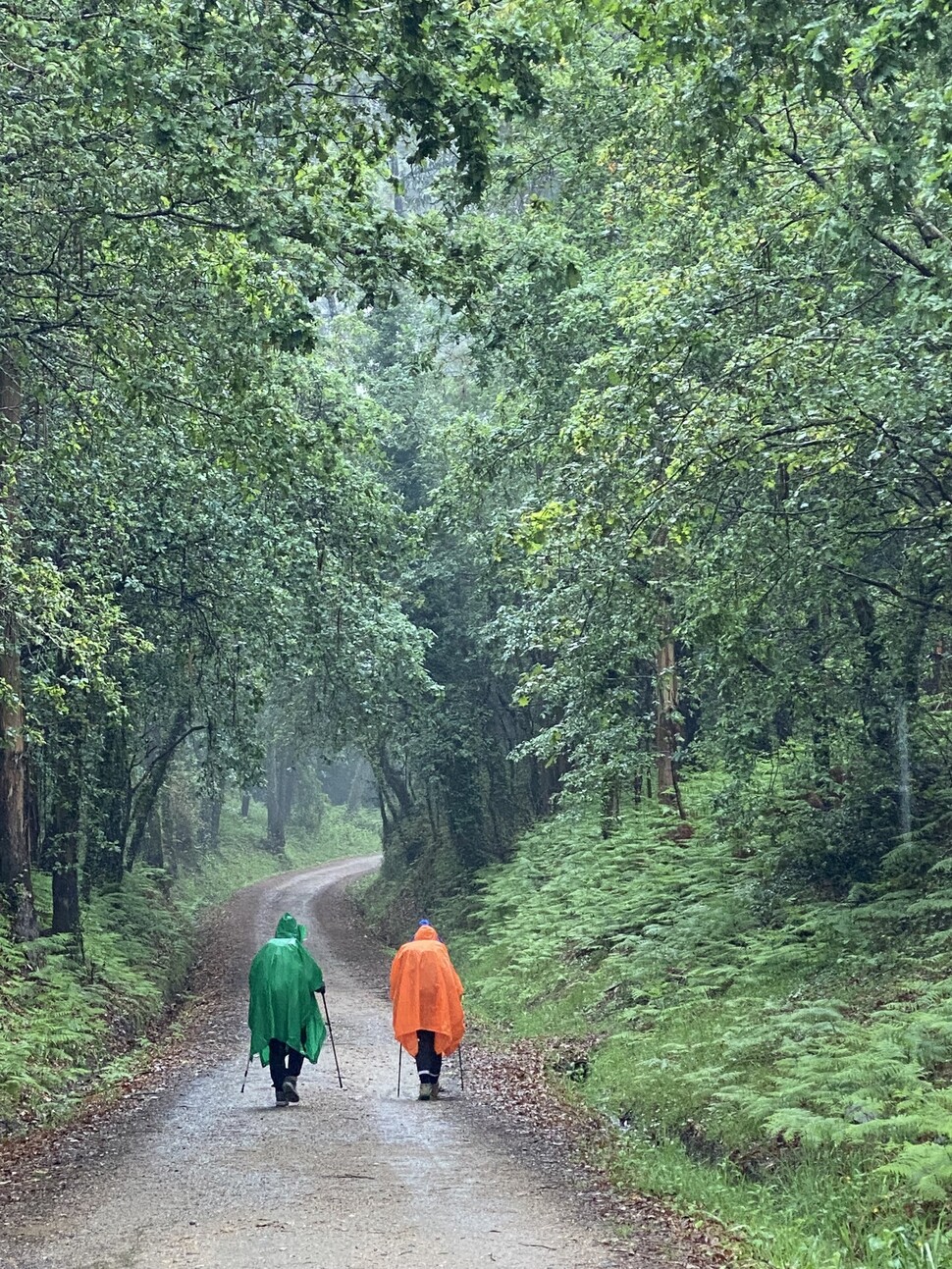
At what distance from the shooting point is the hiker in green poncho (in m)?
11.4

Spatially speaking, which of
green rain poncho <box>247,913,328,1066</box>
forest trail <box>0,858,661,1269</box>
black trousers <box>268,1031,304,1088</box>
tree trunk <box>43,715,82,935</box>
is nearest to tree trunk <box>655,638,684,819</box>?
forest trail <box>0,858,661,1269</box>

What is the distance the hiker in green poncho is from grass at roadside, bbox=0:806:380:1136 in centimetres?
193

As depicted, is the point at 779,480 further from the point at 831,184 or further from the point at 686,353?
the point at 831,184

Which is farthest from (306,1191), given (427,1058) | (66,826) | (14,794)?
(66,826)

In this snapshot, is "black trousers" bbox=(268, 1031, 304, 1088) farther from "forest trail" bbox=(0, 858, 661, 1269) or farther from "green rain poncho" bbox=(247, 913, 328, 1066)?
"forest trail" bbox=(0, 858, 661, 1269)

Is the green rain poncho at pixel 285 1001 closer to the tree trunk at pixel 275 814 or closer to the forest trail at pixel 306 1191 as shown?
the forest trail at pixel 306 1191

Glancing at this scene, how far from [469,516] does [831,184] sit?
13525mm

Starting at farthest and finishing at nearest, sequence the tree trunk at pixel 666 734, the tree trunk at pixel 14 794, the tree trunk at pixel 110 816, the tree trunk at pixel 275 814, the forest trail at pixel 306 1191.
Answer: the tree trunk at pixel 275 814, the tree trunk at pixel 110 816, the tree trunk at pixel 666 734, the tree trunk at pixel 14 794, the forest trail at pixel 306 1191

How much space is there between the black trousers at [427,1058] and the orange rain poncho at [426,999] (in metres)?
0.05

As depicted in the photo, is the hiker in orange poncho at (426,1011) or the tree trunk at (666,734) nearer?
the hiker in orange poncho at (426,1011)

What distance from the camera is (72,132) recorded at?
848 cm

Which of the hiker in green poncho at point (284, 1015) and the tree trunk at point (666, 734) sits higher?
the tree trunk at point (666, 734)

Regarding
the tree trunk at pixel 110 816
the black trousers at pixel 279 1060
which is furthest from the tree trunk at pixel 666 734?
the tree trunk at pixel 110 816

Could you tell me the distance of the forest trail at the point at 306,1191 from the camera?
6.58 meters
